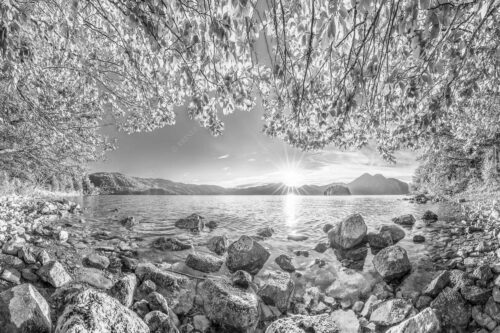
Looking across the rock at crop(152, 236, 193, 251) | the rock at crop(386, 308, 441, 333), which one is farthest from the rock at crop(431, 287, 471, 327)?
the rock at crop(152, 236, 193, 251)

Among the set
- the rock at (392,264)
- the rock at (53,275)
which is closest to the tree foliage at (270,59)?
the rock at (392,264)

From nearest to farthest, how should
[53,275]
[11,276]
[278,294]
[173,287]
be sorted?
[11,276]
[53,275]
[278,294]
[173,287]

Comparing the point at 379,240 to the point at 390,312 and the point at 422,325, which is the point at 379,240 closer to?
the point at 390,312

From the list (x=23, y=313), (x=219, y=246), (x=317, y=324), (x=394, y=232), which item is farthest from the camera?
(x=394, y=232)

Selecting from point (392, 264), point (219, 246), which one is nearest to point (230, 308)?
point (392, 264)

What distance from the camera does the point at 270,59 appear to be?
352cm

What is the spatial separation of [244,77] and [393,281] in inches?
342

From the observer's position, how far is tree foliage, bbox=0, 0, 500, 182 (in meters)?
3.20

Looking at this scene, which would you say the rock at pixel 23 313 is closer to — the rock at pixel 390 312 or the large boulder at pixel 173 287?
the large boulder at pixel 173 287

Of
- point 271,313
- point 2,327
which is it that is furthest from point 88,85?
point 271,313

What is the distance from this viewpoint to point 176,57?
15.3 feet

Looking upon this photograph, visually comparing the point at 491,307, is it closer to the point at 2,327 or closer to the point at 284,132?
the point at 284,132

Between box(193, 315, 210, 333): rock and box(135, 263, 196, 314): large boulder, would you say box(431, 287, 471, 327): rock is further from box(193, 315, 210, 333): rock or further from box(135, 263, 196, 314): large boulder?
box(135, 263, 196, 314): large boulder

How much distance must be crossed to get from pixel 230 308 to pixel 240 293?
29.2 inches
